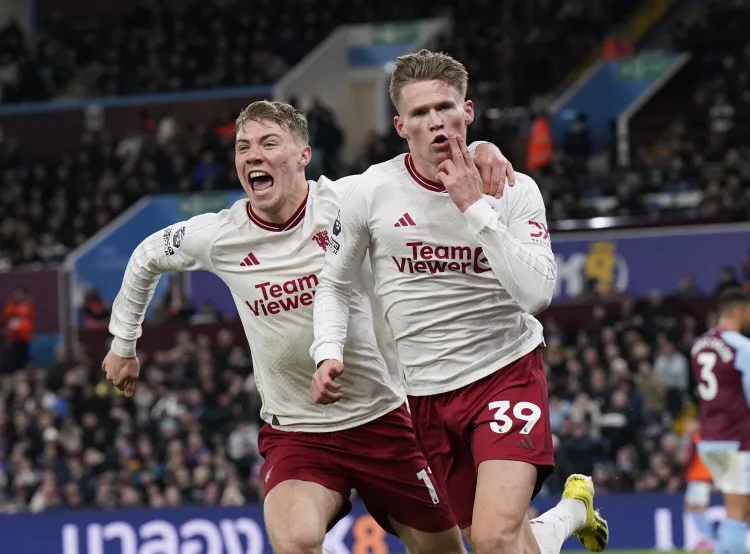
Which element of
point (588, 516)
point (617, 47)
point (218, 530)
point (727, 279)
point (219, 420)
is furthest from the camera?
point (617, 47)

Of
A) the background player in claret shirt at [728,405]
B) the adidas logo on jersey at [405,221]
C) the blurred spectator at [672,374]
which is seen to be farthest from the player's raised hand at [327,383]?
the blurred spectator at [672,374]

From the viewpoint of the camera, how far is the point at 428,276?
591cm

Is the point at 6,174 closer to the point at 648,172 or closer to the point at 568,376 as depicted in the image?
the point at 648,172

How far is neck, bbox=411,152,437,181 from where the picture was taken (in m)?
5.92

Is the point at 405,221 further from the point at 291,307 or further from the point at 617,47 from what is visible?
the point at 617,47

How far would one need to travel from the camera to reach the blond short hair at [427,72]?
5.79 metres

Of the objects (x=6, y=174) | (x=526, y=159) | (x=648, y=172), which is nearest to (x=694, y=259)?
(x=648, y=172)

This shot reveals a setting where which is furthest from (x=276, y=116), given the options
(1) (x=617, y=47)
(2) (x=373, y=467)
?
(1) (x=617, y=47)

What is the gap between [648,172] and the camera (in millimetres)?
20516

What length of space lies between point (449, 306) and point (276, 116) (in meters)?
1.21

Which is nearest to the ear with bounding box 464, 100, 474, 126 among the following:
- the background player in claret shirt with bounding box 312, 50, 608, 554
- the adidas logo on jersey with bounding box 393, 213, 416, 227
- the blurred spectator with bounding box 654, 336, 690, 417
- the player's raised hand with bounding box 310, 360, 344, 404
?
the background player in claret shirt with bounding box 312, 50, 608, 554

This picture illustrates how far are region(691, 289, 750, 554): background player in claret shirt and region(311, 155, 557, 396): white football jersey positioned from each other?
459 cm

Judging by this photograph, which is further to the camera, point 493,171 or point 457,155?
point 493,171

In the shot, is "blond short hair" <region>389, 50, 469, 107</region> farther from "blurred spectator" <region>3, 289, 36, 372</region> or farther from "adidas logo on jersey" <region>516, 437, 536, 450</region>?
"blurred spectator" <region>3, 289, 36, 372</region>
